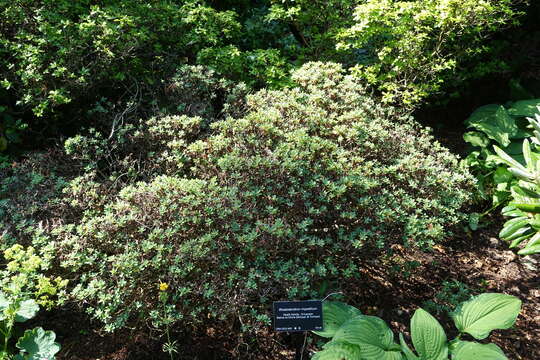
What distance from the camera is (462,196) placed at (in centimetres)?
345

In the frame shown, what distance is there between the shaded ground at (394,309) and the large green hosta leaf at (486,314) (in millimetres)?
465

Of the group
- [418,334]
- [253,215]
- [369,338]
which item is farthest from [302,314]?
[253,215]

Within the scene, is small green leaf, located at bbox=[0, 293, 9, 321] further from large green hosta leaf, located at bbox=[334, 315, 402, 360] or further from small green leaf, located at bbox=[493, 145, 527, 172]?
small green leaf, located at bbox=[493, 145, 527, 172]

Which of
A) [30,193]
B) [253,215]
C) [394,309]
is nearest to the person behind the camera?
[253,215]

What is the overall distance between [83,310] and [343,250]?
1.77m

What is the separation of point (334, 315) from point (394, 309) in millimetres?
978

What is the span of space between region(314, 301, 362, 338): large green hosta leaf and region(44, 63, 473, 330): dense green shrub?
0.54ft

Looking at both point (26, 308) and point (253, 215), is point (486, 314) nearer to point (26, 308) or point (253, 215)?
point (253, 215)

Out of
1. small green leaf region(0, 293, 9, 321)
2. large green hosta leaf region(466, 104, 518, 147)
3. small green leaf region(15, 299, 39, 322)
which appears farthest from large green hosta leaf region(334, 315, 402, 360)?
large green hosta leaf region(466, 104, 518, 147)

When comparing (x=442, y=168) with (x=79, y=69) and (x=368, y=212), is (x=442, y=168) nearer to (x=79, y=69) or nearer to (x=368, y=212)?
(x=368, y=212)

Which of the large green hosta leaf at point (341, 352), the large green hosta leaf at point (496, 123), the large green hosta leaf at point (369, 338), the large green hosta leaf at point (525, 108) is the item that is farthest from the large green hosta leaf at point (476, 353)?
the large green hosta leaf at point (525, 108)

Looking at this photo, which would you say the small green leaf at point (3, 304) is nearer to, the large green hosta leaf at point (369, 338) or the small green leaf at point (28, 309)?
the small green leaf at point (28, 309)

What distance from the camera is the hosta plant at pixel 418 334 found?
2.35 m

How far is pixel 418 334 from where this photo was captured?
2.46 metres
